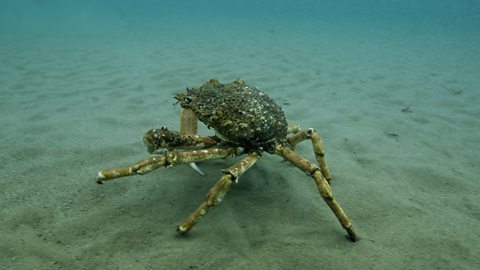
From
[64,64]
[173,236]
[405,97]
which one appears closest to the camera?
[173,236]

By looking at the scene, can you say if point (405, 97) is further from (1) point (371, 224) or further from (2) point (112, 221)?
(2) point (112, 221)

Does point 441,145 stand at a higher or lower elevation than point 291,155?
lower

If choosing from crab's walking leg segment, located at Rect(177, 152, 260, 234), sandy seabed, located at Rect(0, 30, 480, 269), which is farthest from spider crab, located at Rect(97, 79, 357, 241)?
sandy seabed, located at Rect(0, 30, 480, 269)

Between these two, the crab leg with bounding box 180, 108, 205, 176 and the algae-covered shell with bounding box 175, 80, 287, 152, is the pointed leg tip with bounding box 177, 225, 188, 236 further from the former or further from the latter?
the crab leg with bounding box 180, 108, 205, 176

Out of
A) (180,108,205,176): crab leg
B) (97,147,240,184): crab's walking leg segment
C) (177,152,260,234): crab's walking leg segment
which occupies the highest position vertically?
(180,108,205,176): crab leg

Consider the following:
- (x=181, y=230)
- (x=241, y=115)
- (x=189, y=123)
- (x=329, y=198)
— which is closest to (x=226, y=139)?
(x=241, y=115)

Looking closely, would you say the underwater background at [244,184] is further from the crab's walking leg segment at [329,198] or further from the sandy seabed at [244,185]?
the crab's walking leg segment at [329,198]

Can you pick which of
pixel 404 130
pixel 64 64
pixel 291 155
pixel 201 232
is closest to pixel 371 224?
Result: pixel 291 155
